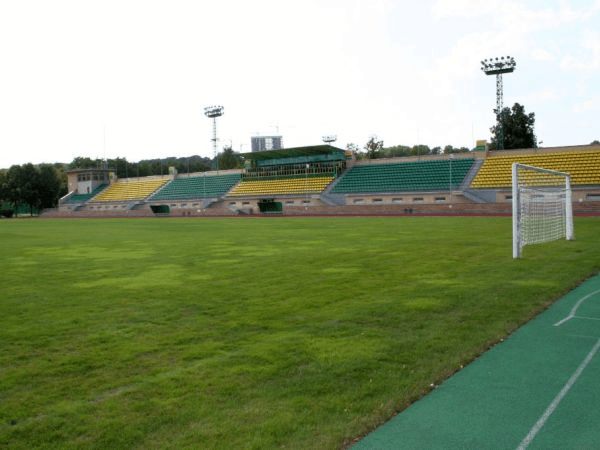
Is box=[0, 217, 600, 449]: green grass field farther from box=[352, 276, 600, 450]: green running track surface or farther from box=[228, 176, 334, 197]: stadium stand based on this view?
box=[228, 176, 334, 197]: stadium stand

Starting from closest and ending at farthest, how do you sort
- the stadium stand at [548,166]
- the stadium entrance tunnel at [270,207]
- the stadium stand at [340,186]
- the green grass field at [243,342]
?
the green grass field at [243,342]
the stadium stand at [548,166]
the stadium stand at [340,186]
the stadium entrance tunnel at [270,207]

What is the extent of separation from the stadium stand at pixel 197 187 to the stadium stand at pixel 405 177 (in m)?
20.5

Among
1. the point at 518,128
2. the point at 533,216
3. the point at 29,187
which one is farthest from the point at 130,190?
the point at 533,216

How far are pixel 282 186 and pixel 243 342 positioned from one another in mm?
64667

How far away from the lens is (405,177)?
196 ft

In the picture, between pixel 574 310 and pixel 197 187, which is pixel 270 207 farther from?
pixel 574 310

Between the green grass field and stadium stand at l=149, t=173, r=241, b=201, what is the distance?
62.4m

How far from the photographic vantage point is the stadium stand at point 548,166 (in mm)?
47156

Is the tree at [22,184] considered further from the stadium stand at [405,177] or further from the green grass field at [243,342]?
the green grass field at [243,342]

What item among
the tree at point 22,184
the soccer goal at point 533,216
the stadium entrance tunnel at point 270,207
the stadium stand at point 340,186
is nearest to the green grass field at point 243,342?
the soccer goal at point 533,216

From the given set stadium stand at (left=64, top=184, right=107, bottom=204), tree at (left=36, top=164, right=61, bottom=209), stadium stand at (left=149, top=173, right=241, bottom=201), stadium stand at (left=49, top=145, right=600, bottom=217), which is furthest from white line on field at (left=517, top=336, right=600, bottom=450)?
tree at (left=36, top=164, right=61, bottom=209)

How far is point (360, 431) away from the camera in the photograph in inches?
169

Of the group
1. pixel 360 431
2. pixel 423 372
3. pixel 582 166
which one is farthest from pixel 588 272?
pixel 582 166

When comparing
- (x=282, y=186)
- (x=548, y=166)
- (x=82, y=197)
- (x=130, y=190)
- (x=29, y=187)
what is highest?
(x=29, y=187)
